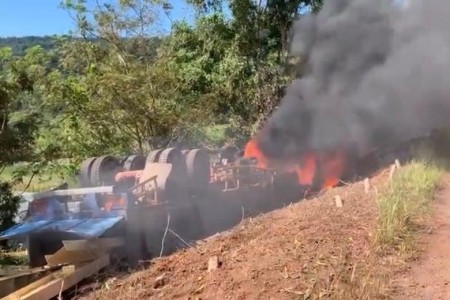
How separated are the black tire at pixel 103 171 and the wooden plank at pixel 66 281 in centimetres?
302

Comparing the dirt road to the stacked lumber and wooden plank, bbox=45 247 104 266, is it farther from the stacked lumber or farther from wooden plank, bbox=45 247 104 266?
wooden plank, bbox=45 247 104 266

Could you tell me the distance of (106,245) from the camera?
684cm

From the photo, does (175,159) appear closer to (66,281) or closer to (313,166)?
(313,166)

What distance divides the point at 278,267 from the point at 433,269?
138 cm

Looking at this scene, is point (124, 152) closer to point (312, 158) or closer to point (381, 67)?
point (312, 158)

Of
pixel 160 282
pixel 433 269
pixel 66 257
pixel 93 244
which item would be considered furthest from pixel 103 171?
pixel 433 269

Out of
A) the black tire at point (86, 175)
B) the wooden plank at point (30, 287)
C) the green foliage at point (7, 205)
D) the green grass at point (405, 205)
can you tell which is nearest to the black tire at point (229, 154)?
the black tire at point (86, 175)

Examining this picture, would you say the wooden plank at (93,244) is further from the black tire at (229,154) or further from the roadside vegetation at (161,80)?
the roadside vegetation at (161,80)

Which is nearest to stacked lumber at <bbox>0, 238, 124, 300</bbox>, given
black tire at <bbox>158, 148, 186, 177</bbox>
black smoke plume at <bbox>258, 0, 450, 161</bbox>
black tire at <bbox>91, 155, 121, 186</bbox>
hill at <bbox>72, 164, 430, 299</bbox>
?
hill at <bbox>72, 164, 430, 299</bbox>

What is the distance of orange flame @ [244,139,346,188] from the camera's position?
11.5 m

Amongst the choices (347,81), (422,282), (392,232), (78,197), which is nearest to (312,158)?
(347,81)

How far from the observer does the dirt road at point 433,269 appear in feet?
15.2

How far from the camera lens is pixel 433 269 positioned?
515cm

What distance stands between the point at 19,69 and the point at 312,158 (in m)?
5.69
